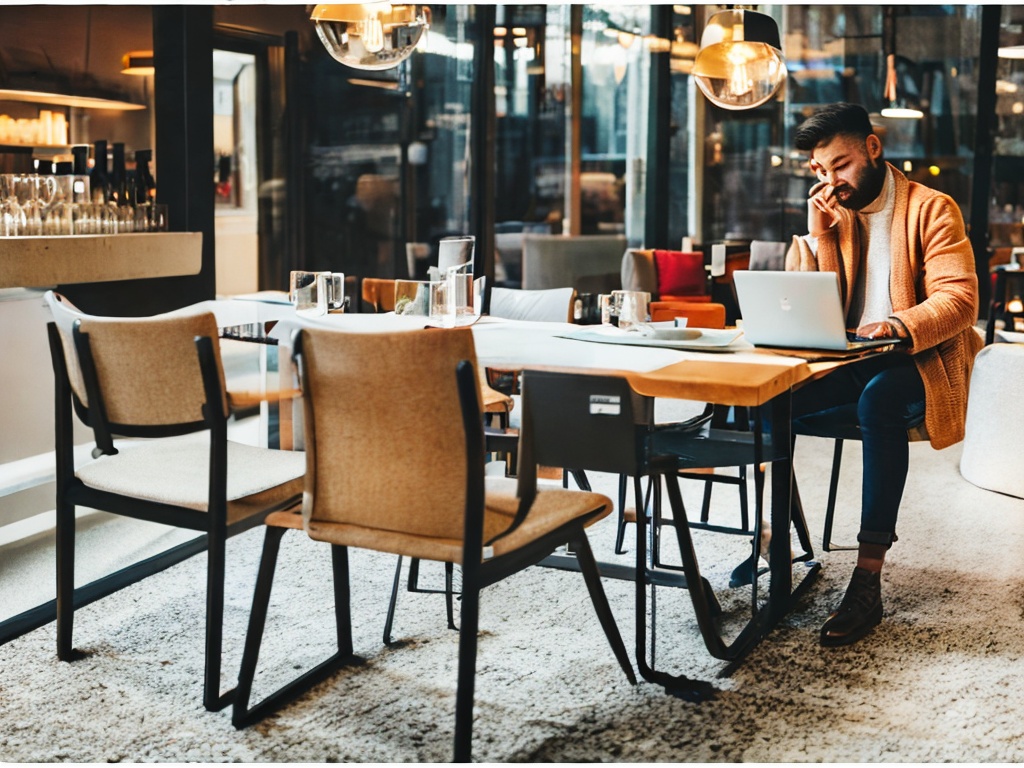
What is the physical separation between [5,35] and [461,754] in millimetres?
3068

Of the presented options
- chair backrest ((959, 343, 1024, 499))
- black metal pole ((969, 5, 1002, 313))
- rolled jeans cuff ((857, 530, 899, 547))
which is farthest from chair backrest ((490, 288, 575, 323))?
black metal pole ((969, 5, 1002, 313))

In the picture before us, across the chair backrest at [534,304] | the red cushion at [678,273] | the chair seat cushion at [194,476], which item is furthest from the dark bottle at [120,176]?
the red cushion at [678,273]

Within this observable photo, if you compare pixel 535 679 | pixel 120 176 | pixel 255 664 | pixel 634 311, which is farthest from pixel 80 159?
pixel 535 679

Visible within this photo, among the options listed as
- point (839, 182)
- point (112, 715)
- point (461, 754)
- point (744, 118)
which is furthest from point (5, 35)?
point (744, 118)

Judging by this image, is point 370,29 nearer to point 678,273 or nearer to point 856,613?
point 856,613

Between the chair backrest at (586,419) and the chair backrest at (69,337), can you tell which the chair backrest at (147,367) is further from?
the chair backrest at (586,419)

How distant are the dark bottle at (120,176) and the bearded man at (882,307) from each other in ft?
8.11

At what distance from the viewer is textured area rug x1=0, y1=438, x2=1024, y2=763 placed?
2.19m

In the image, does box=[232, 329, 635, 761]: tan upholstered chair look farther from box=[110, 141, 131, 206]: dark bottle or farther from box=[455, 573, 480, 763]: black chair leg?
box=[110, 141, 131, 206]: dark bottle

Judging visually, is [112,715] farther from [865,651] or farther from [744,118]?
[744,118]

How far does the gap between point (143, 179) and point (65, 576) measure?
6.49 feet

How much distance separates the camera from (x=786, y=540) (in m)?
2.76

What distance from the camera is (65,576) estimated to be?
2607 mm

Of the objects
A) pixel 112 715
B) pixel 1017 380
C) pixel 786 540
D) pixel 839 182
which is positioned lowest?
pixel 112 715
